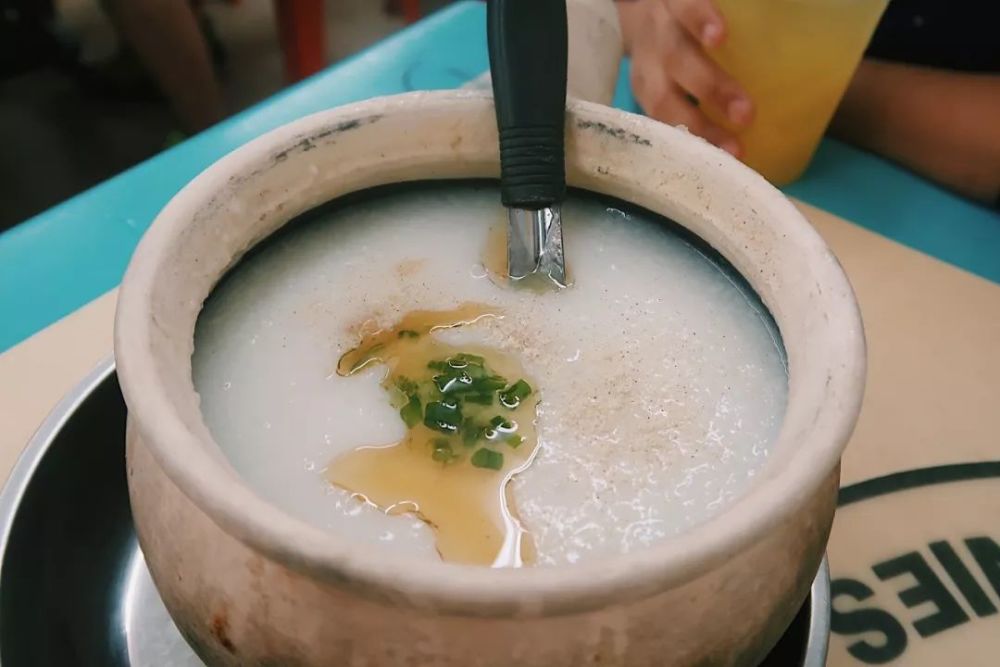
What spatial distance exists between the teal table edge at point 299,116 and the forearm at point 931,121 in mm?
28

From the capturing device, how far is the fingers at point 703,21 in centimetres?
87

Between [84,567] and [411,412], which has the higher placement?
[411,412]

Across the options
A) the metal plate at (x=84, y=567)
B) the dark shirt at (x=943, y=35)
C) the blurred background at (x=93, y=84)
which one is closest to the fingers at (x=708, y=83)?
the dark shirt at (x=943, y=35)

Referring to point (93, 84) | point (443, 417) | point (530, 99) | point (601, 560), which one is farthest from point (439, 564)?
point (93, 84)

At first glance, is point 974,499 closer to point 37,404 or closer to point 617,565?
point 617,565

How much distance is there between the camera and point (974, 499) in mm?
635

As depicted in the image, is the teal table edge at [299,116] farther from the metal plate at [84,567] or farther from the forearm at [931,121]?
the metal plate at [84,567]

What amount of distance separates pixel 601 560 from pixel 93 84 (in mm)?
2199

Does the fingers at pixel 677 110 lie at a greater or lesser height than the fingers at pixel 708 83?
lesser

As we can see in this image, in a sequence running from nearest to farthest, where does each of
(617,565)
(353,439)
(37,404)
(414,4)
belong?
(617,565) < (353,439) < (37,404) < (414,4)

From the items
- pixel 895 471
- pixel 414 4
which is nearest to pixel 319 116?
pixel 895 471

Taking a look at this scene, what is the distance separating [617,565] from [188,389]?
0.65ft

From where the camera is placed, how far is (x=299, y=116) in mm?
952

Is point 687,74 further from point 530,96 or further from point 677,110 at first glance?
point 530,96
